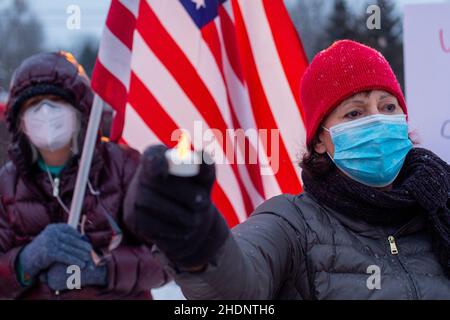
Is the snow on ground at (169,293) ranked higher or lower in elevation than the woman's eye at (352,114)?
lower

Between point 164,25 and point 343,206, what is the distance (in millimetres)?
1520

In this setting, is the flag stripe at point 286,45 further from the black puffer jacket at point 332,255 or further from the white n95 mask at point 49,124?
the black puffer jacket at point 332,255

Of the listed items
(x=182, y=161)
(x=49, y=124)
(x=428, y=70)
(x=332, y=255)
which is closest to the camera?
(x=182, y=161)

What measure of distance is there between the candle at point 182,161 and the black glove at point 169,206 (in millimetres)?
12

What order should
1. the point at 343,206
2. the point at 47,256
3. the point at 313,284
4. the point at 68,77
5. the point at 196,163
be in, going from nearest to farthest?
1. the point at 196,163
2. the point at 313,284
3. the point at 343,206
4. the point at 47,256
5. the point at 68,77

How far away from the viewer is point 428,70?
→ 322cm

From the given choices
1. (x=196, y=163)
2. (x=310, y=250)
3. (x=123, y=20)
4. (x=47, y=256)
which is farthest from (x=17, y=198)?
(x=196, y=163)

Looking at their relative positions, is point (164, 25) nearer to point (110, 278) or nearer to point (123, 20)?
point (123, 20)

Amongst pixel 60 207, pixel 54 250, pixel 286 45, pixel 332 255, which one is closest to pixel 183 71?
pixel 286 45

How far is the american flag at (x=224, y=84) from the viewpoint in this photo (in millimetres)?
3271

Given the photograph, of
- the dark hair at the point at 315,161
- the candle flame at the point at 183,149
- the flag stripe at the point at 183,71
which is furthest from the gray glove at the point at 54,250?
the candle flame at the point at 183,149

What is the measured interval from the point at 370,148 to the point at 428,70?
3.58 feet

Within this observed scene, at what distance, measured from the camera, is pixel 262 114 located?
11.1 ft

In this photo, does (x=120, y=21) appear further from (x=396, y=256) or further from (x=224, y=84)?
(x=396, y=256)
